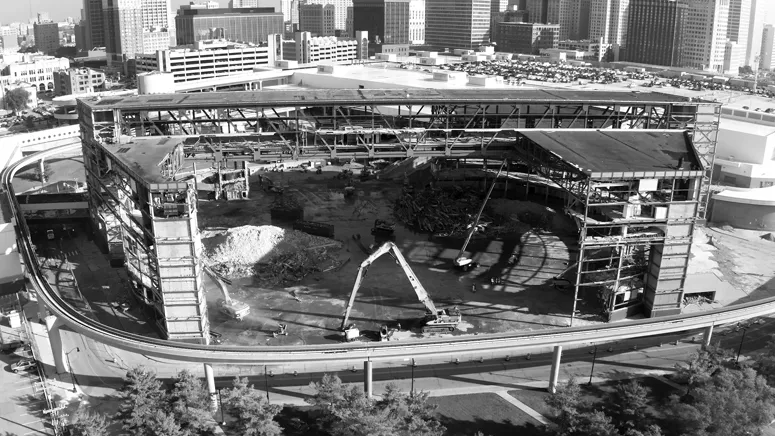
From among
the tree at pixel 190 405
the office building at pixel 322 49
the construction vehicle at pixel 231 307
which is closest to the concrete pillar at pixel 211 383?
the tree at pixel 190 405

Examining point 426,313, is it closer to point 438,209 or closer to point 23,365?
point 438,209

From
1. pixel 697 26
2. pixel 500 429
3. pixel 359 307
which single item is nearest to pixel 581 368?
pixel 500 429

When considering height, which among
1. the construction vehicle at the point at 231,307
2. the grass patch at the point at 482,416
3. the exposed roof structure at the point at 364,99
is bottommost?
the grass patch at the point at 482,416

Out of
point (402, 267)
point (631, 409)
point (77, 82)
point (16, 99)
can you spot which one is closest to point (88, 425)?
point (402, 267)

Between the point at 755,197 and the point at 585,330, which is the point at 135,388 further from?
the point at 755,197

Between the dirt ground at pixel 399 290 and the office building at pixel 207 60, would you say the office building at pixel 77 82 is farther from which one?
the dirt ground at pixel 399 290
